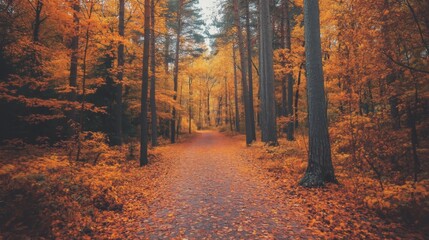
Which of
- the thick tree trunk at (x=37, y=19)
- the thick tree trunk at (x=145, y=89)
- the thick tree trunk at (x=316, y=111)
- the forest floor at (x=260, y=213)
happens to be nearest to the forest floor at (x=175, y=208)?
the forest floor at (x=260, y=213)

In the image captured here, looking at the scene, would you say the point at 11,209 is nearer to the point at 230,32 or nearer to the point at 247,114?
the point at 247,114

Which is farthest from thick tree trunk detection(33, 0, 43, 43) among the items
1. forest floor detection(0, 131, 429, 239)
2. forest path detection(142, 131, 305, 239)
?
forest path detection(142, 131, 305, 239)

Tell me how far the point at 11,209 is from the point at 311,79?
7.38 metres

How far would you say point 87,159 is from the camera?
941 centimetres

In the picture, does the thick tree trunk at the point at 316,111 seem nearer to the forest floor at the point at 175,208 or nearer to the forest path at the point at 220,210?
the forest floor at the point at 175,208

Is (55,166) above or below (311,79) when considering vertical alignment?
below

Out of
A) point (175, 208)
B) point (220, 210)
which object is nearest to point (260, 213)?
point (220, 210)

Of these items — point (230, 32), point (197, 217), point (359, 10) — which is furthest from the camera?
point (230, 32)

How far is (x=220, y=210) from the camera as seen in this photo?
Result: 18.9 feet

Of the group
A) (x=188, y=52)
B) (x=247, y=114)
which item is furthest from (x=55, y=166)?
(x=188, y=52)

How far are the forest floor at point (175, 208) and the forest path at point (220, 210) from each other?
0.02 meters

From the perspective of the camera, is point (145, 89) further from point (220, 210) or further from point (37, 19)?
point (220, 210)

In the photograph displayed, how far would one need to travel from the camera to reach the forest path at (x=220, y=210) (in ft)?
15.3

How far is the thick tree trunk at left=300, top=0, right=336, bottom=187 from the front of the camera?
678 cm
